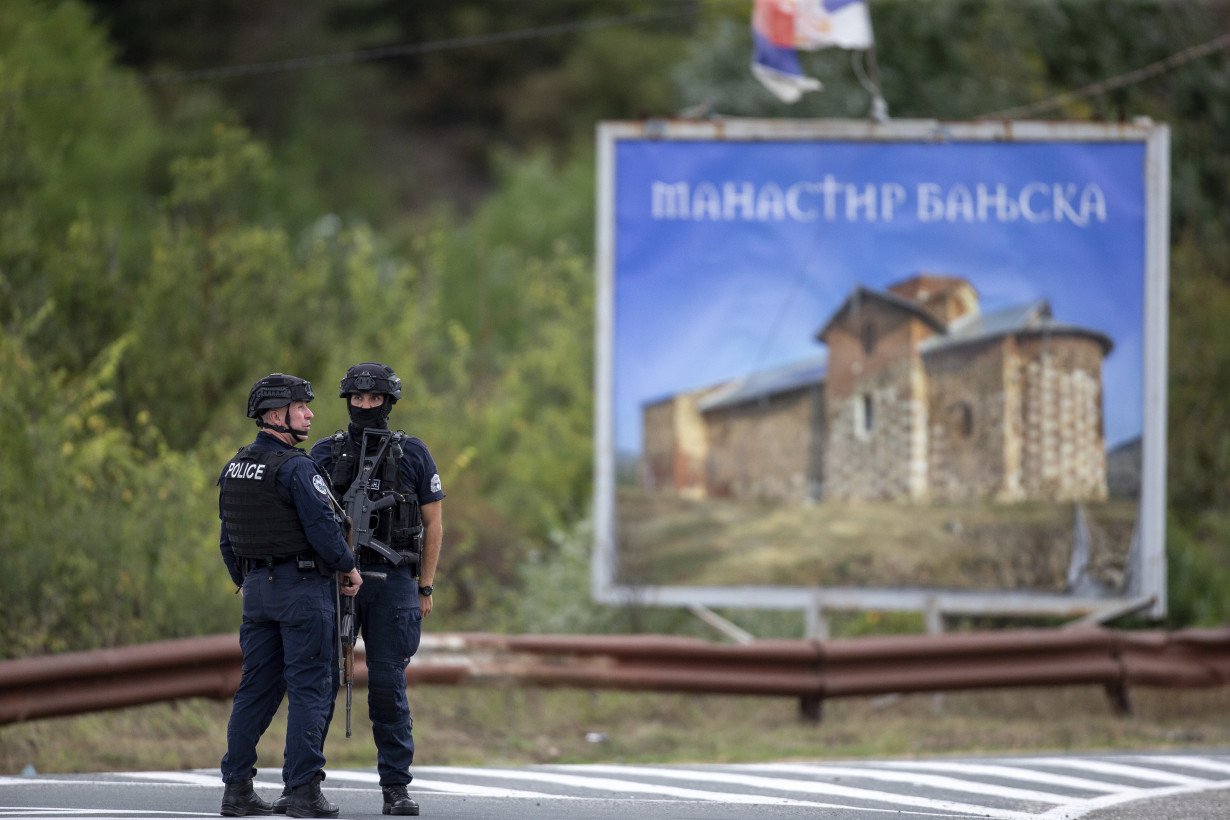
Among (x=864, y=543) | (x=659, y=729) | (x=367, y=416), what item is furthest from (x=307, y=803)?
(x=864, y=543)

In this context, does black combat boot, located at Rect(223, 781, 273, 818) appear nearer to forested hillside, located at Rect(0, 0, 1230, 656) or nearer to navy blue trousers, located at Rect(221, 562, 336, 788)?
navy blue trousers, located at Rect(221, 562, 336, 788)

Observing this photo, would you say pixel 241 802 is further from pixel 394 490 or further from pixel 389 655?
pixel 394 490

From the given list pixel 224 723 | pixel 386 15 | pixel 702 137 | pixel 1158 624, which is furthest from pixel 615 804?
pixel 386 15

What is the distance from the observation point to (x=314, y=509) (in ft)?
28.4

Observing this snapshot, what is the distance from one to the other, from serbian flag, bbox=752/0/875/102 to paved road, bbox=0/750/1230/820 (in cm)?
650

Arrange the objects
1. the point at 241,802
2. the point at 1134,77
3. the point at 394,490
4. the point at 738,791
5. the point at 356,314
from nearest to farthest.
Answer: the point at 241,802, the point at 394,490, the point at 738,791, the point at 1134,77, the point at 356,314

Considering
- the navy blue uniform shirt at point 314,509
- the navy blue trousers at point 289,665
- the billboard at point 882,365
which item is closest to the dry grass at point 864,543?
the billboard at point 882,365

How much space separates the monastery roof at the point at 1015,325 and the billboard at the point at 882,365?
2cm

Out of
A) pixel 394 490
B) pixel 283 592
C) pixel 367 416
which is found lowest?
pixel 283 592

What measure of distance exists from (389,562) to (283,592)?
492mm

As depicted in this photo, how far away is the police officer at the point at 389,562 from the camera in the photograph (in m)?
8.95

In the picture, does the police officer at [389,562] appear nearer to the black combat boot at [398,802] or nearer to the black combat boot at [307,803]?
the black combat boot at [398,802]

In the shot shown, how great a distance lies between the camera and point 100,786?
9.91 meters

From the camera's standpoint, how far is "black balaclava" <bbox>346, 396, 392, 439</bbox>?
9.04 meters
